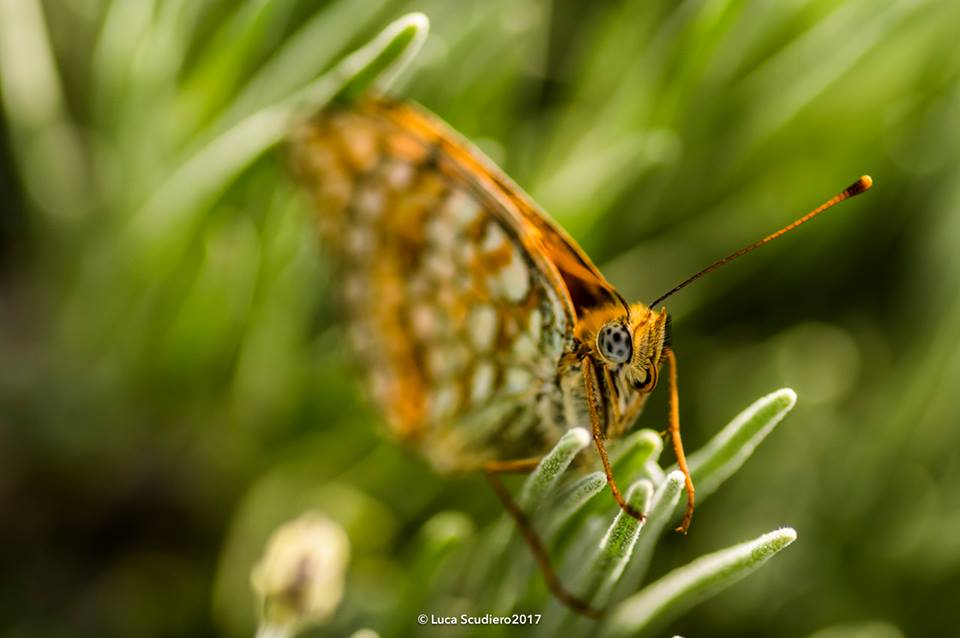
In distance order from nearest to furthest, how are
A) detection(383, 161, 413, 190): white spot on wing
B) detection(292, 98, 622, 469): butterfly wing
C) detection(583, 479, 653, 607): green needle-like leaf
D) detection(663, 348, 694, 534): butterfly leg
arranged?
detection(583, 479, 653, 607): green needle-like leaf < detection(663, 348, 694, 534): butterfly leg < detection(292, 98, 622, 469): butterfly wing < detection(383, 161, 413, 190): white spot on wing

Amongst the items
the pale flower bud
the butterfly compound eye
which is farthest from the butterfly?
the pale flower bud

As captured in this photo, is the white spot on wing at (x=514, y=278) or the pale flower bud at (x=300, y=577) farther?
the white spot on wing at (x=514, y=278)

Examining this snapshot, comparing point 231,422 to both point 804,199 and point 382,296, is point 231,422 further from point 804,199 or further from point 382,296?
point 804,199

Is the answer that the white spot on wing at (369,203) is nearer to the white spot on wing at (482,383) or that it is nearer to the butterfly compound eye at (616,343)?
the white spot on wing at (482,383)

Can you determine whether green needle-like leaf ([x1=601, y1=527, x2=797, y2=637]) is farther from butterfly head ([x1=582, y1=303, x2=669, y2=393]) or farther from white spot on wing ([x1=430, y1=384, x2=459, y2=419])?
white spot on wing ([x1=430, y1=384, x2=459, y2=419])

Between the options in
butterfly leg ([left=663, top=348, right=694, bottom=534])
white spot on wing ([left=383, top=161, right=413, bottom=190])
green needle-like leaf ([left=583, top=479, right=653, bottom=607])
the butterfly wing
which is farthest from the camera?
white spot on wing ([left=383, top=161, right=413, bottom=190])

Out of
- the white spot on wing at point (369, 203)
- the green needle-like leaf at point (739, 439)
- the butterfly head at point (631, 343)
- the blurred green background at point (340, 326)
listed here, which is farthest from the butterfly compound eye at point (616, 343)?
the white spot on wing at point (369, 203)

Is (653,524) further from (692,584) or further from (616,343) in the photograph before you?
(616,343)
